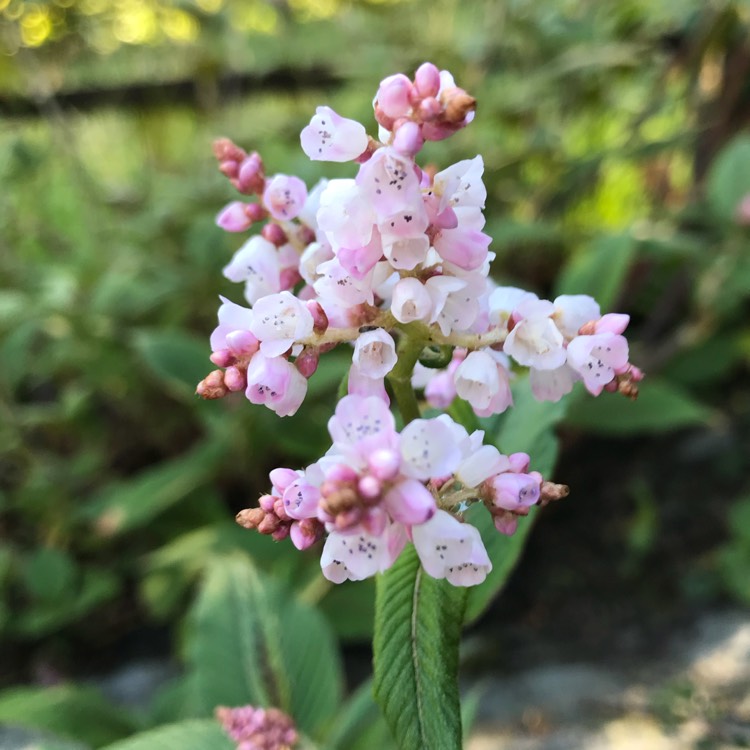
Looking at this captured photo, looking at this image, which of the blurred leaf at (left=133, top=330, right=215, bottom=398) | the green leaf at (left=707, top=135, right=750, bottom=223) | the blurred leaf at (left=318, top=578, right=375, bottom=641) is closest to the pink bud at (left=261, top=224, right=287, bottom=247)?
the blurred leaf at (left=133, top=330, right=215, bottom=398)

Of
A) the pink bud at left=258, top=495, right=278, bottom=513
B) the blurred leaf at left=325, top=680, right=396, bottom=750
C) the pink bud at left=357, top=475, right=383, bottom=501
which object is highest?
the pink bud at left=357, top=475, right=383, bottom=501

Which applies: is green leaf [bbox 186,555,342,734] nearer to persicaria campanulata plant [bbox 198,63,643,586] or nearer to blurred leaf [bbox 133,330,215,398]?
blurred leaf [bbox 133,330,215,398]

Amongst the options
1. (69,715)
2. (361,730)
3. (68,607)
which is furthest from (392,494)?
(68,607)

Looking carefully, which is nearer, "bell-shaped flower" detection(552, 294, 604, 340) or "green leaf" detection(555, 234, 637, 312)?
"bell-shaped flower" detection(552, 294, 604, 340)

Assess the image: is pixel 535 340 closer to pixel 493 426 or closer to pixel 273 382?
pixel 273 382

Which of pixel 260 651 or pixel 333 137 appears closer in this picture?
pixel 333 137

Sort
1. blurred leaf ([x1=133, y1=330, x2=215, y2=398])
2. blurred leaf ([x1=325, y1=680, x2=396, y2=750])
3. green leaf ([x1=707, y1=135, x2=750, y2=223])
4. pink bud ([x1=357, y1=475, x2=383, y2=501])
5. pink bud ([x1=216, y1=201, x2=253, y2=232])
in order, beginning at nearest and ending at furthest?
pink bud ([x1=357, y1=475, x2=383, y2=501])
pink bud ([x1=216, y1=201, x2=253, y2=232])
blurred leaf ([x1=325, y1=680, x2=396, y2=750])
blurred leaf ([x1=133, y1=330, x2=215, y2=398])
green leaf ([x1=707, y1=135, x2=750, y2=223])

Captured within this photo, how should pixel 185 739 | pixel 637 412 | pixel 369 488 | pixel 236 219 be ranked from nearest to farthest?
pixel 369 488 < pixel 236 219 < pixel 185 739 < pixel 637 412

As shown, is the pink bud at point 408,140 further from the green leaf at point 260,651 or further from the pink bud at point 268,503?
the green leaf at point 260,651
